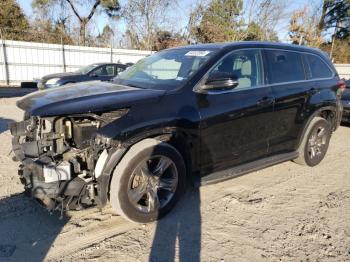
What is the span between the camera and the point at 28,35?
909 inches

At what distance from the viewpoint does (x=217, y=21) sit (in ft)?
110

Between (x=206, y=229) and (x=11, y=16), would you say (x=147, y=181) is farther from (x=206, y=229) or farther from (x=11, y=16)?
(x=11, y=16)

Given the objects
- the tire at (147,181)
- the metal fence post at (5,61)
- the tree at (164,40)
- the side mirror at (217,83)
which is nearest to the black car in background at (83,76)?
the metal fence post at (5,61)

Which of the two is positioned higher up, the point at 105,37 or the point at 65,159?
the point at 105,37

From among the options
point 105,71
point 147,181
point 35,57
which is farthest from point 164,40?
point 147,181

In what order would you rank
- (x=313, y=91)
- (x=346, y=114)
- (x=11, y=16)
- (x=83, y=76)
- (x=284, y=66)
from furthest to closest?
(x=11, y=16) < (x=83, y=76) < (x=346, y=114) < (x=313, y=91) < (x=284, y=66)

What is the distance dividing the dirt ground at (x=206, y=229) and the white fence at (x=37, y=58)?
1604cm

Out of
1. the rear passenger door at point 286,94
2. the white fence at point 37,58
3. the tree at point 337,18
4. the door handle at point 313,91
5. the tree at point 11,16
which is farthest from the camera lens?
the tree at point 337,18

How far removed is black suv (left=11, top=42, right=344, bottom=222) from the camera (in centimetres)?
335

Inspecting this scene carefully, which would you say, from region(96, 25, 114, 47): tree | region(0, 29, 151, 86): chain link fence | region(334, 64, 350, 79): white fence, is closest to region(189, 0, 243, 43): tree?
region(96, 25, 114, 47): tree

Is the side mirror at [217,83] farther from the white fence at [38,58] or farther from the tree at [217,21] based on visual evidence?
the tree at [217,21]

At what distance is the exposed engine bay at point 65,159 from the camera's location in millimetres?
3295

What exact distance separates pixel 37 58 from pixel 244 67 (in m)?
18.0

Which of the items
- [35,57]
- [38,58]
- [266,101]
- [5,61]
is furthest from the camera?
[38,58]
